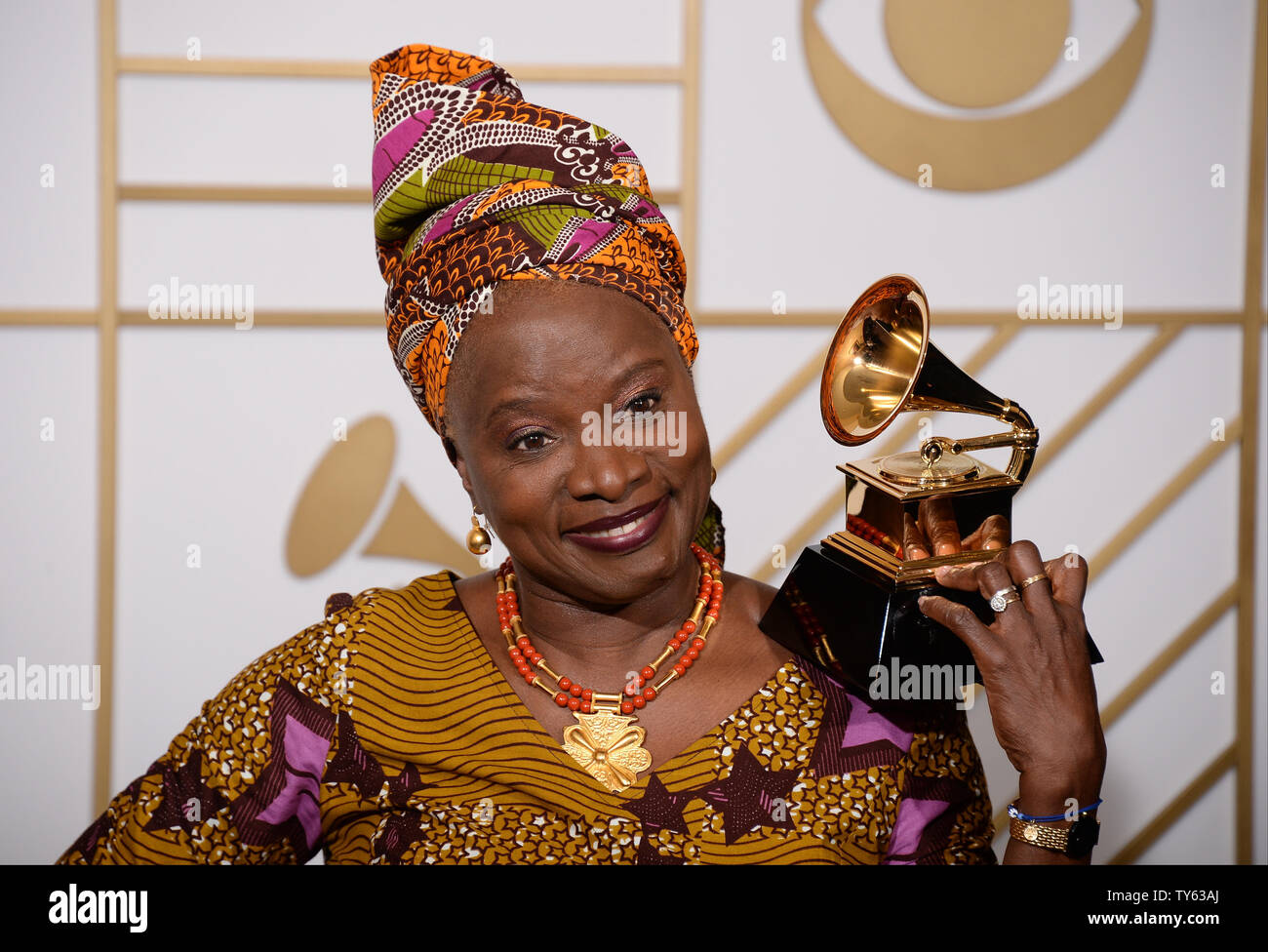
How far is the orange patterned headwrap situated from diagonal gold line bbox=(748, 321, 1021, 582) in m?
1.74

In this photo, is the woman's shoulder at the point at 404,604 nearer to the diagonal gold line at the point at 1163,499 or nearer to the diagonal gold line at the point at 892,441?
the diagonal gold line at the point at 892,441

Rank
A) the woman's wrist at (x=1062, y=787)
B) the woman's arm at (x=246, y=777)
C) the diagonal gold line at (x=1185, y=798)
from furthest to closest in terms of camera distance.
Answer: the diagonal gold line at (x=1185, y=798) < the woman's arm at (x=246, y=777) < the woman's wrist at (x=1062, y=787)

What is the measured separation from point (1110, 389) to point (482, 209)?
2.48 metres

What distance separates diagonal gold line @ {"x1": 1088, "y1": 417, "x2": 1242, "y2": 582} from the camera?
379cm

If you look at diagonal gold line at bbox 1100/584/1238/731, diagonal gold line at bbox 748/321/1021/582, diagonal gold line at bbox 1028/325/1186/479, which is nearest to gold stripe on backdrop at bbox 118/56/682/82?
diagonal gold line at bbox 748/321/1021/582

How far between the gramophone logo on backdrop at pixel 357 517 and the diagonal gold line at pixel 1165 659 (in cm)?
193

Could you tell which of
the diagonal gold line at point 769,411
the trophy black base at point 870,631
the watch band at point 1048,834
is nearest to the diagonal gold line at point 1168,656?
the diagonal gold line at point 769,411

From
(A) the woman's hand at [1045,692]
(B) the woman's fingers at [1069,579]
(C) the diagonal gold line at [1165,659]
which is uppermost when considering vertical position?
(B) the woman's fingers at [1069,579]

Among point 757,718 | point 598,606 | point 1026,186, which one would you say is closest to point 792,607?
point 757,718

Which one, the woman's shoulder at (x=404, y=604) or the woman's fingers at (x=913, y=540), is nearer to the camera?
the woman's fingers at (x=913, y=540)

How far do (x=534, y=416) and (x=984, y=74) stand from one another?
97.6 inches

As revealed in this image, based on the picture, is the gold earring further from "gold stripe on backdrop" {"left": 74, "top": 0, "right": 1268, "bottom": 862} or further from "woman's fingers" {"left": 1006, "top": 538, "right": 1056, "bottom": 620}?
"gold stripe on backdrop" {"left": 74, "top": 0, "right": 1268, "bottom": 862}

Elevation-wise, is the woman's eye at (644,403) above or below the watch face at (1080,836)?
above

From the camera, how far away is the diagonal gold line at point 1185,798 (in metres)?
3.92
